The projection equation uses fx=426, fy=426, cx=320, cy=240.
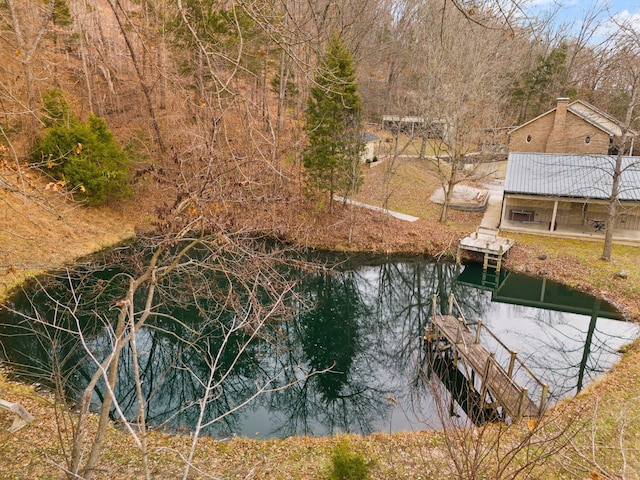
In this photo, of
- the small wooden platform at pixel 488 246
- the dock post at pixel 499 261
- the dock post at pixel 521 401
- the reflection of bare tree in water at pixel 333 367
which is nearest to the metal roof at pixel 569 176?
the small wooden platform at pixel 488 246

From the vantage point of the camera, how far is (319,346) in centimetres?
1388

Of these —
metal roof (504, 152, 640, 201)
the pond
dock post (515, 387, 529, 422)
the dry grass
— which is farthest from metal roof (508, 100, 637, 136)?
dock post (515, 387, 529, 422)

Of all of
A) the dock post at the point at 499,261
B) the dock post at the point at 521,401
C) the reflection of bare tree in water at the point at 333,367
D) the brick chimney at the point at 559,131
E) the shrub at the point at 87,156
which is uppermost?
the brick chimney at the point at 559,131

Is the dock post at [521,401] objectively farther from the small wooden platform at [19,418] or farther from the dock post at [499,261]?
the dock post at [499,261]

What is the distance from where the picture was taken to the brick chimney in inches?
1128

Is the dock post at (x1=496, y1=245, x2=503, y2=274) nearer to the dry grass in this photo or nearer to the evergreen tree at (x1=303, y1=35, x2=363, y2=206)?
the dry grass

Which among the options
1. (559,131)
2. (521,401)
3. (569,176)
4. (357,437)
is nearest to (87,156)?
(357,437)

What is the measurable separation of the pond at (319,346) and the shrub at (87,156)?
233 inches

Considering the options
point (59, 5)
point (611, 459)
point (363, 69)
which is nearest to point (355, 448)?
point (611, 459)

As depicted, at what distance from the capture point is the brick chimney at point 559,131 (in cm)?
2866

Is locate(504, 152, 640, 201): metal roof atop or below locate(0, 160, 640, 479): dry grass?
atop

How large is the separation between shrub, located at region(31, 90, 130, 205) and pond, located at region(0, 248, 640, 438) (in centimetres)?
593

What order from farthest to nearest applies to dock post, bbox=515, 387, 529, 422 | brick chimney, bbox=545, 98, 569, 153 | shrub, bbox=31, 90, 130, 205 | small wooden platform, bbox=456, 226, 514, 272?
brick chimney, bbox=545, 98, 569, 153, shrub, bbox=31, 90, 130, 205, small wooden platform, bbox=456, 226, 514, 272, dock post, bbox=515, 387, 529, 422

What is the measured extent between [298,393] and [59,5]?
2341 cm
